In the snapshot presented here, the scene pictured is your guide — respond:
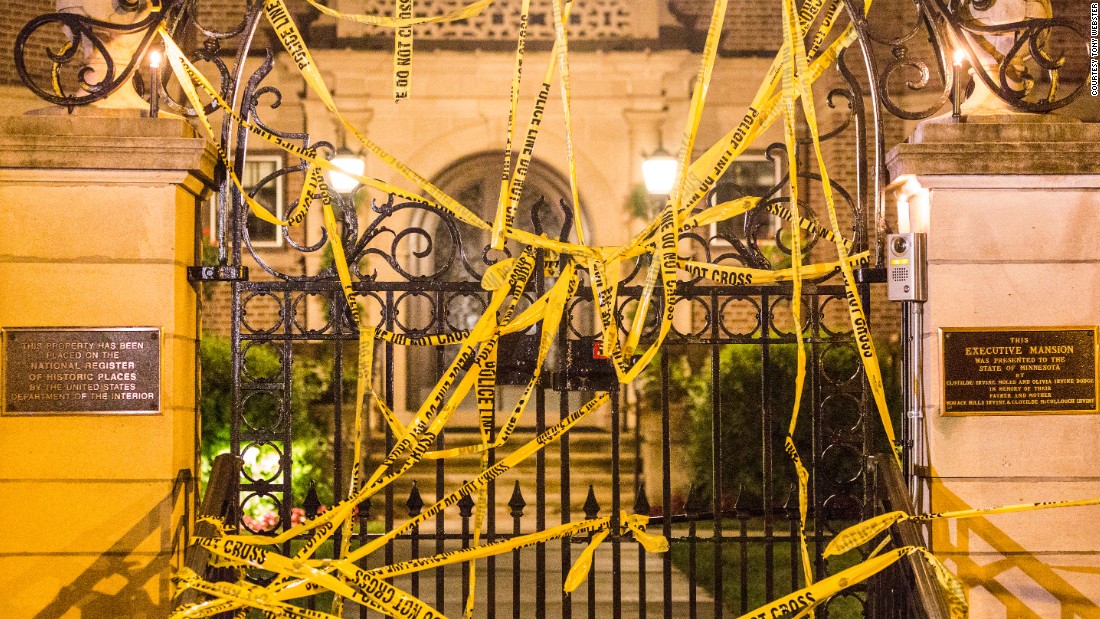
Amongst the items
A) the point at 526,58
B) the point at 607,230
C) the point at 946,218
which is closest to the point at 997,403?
the point at 946,218

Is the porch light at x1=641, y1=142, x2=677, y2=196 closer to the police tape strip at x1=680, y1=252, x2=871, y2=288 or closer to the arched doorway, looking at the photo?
the arched doorway

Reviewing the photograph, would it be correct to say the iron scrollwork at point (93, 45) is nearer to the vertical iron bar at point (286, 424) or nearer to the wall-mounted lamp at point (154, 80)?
the wall-mounted lamp at point (154, 80)

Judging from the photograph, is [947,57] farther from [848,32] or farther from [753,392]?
[753,392]

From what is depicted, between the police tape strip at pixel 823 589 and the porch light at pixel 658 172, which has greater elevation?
the porch light at pixel 658 172

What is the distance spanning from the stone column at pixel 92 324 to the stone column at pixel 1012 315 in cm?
371

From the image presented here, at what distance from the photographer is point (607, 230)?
13.4m

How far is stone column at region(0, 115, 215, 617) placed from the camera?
4516 millimetres

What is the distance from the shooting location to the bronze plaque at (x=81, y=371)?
4.55 meters

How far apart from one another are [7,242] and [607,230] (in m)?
9.54

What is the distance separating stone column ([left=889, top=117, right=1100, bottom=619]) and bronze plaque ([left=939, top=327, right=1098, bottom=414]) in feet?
0.12

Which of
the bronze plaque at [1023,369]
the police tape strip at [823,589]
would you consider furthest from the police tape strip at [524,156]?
the bronze plaque at [1023,369]

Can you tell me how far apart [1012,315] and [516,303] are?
247cm

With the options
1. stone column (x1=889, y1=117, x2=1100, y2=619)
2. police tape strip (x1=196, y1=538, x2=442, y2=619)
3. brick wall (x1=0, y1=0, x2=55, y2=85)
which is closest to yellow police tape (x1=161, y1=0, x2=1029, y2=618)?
police tape strip (x1=196, y1=538, x2=442, y2=619)

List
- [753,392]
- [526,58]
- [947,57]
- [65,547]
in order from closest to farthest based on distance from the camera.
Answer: [65,547] → [947,57] → [753,392] → [526,58]
